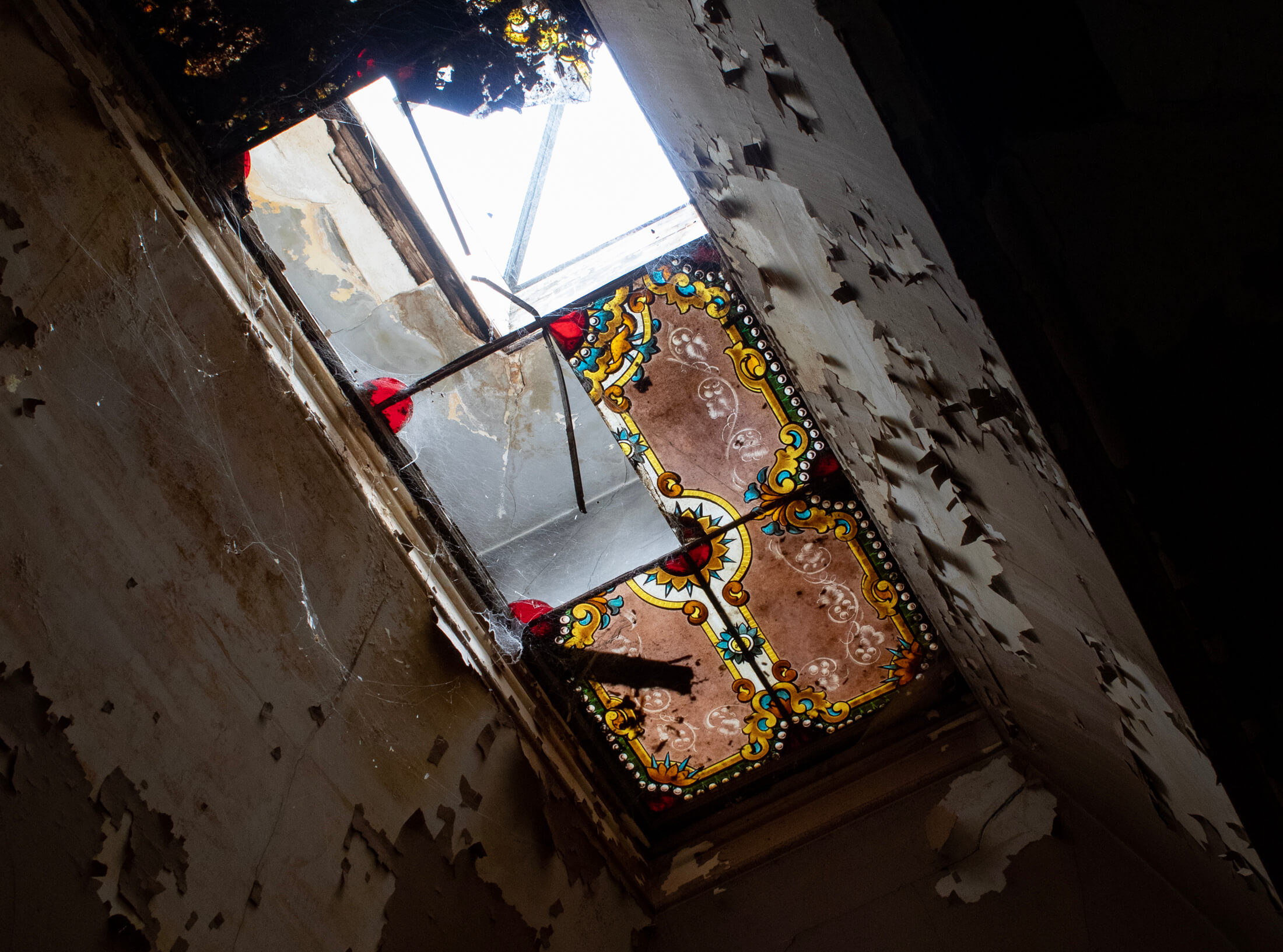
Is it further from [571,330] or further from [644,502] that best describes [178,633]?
[644,502]

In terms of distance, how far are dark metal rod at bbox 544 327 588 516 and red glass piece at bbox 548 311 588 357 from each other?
0.03 m

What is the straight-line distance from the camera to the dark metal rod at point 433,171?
1.82 meters

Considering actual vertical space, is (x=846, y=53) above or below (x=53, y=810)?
above

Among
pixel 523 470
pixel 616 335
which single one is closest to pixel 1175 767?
pixel 616 335

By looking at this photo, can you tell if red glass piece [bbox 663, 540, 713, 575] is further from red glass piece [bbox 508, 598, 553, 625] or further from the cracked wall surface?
the cracked wall surface

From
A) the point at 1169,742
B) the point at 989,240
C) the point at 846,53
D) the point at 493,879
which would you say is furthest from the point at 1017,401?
the point at 493,879

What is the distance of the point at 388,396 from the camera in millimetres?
2021

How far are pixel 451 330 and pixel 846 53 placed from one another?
168 centimetres

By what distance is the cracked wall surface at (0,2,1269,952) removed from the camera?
2.94ft

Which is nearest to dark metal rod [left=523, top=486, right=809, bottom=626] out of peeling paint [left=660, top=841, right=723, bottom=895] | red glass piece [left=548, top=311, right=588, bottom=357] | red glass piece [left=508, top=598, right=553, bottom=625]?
red glass piece [left=508, top=598, right=553, bottom=625]

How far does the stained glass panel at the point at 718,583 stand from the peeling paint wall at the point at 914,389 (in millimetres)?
232

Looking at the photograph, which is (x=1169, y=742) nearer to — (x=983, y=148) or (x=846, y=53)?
(x=983, y=148)

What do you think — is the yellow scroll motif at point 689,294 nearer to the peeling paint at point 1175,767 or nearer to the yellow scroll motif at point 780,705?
the yellow scroll motif at point 780,705

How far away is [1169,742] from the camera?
39.4 inches
